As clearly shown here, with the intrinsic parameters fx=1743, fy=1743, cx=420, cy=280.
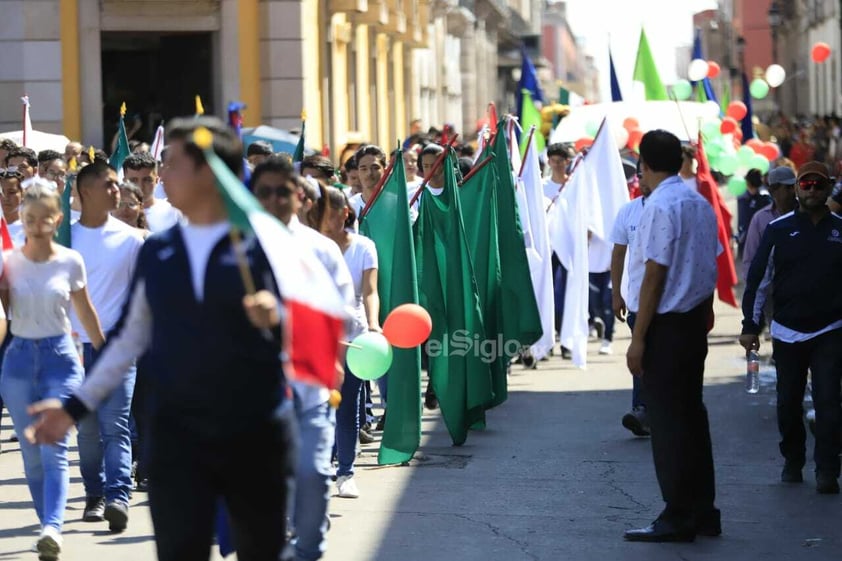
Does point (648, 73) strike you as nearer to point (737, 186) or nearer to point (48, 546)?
point (737, 186)

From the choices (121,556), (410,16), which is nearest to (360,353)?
(121,556)

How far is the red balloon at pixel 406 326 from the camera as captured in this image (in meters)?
9.13

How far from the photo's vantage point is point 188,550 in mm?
5438

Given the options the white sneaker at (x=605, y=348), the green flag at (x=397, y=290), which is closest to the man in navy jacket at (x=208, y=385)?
the green flag at (x=397, y=290)

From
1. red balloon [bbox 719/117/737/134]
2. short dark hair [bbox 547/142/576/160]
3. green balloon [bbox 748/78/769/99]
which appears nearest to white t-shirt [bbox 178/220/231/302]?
short dark hair [bbox 547/142/576/160]

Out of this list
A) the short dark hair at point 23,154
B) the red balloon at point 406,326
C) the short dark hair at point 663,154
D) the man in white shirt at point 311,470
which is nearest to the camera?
the man in white shirt at point 311,470

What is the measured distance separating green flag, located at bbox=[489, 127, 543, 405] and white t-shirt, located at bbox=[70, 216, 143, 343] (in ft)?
16.1

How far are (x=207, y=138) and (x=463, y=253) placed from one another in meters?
7.27

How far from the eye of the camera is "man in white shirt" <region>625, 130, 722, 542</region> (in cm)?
858

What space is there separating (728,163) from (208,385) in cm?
1767

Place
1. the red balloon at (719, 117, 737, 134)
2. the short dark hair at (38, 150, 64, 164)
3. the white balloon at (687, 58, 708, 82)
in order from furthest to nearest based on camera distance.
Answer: the white balloon at (687, 58, 708, 82) → the red balloon at (719, 117, 737, 134) → the short dark hair at (38, 150, 64, 164)

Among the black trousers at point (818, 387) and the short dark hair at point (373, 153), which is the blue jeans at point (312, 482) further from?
the short dark hair at point (373, 153)

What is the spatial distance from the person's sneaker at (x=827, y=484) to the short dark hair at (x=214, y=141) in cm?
528

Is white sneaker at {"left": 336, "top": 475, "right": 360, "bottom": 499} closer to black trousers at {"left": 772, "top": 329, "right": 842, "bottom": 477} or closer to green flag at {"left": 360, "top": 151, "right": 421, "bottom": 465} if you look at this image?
green flag at {"left": 360, "top": 151, "right": 421, "bottom": 465}
